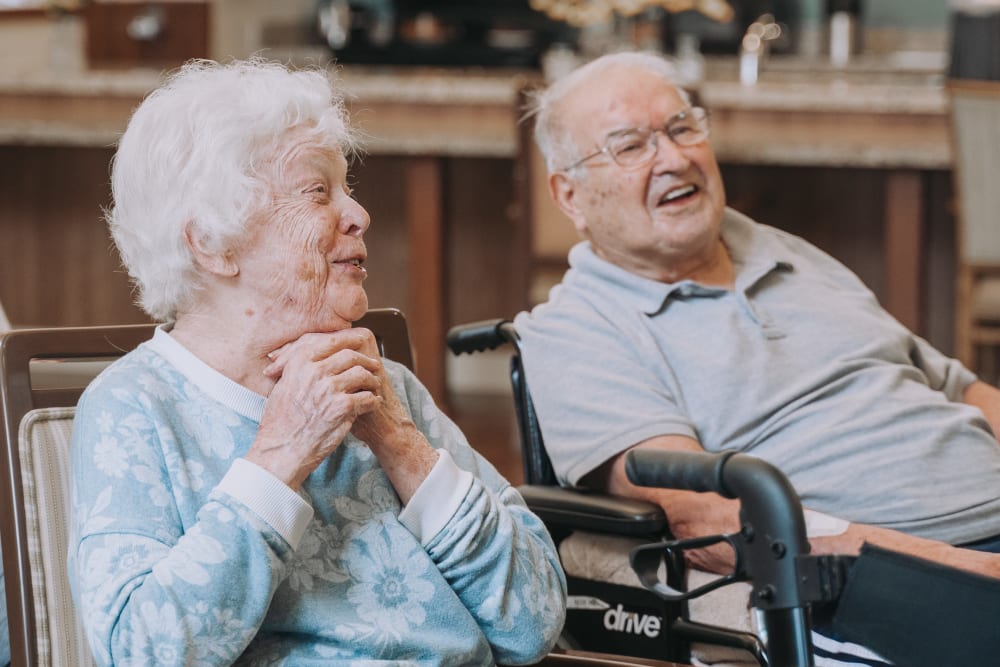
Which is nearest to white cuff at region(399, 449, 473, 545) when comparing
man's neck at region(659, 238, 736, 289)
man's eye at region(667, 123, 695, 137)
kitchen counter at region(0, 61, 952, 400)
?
man's neck at region(659, 238, 736, 289)

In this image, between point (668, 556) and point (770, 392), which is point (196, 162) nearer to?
point (668, 556)

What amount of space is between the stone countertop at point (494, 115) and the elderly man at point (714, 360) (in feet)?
6.24

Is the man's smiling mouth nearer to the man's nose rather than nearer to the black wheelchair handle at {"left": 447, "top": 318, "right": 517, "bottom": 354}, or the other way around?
the man's nose

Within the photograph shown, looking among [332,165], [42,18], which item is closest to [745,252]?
[332,165]

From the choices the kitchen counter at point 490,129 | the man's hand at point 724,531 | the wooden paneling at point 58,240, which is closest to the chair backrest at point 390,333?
the man's hand at point 724,531

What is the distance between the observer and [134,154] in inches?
52.2

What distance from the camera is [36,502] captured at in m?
1.42

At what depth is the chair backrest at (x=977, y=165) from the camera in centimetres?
374

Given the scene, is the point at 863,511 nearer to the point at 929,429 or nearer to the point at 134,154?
the point at 929,429

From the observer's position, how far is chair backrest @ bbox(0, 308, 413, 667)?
140 cm

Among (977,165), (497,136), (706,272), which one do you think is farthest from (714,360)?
(497,136)

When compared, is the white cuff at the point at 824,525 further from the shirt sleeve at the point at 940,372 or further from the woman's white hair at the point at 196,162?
the woman's white hair at the point at 196,162

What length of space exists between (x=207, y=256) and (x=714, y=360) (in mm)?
836

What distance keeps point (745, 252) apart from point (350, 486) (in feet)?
3.10
